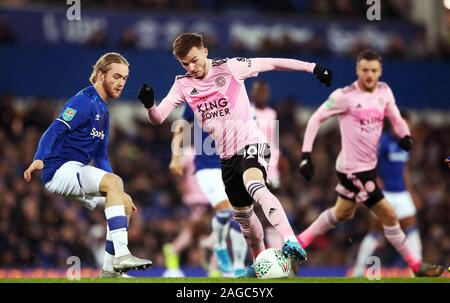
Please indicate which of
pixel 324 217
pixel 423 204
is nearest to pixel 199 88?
pixel 324 217

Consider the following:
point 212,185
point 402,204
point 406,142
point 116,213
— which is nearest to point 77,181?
point 116,213

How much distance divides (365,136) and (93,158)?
3.25 m

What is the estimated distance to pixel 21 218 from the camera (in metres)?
14.9

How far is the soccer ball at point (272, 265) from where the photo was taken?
8453 mm

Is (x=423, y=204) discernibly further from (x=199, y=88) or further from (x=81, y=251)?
(x=199, y=88)

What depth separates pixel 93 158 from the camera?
9.24 m

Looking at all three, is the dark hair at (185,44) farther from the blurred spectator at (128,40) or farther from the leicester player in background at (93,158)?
the blurred spectator at (128,40)

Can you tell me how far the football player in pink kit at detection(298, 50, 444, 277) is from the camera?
10.7 metres

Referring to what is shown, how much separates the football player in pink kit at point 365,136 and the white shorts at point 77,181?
287 centimetres

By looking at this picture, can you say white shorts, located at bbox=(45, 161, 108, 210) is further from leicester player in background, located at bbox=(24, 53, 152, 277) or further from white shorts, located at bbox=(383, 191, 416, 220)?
white shorts, located at bbox=(383, 191, 416, 220)

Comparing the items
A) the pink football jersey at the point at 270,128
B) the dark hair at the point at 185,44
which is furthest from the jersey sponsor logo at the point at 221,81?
the pink football jersey at the point at 270,128

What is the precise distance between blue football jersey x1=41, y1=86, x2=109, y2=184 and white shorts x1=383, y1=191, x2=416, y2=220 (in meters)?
6.22

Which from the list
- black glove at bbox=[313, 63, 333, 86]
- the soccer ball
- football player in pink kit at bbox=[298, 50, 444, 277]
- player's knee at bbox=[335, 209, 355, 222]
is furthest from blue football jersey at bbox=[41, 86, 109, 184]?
player's knee at bbox=[335, 209, 355, 222]

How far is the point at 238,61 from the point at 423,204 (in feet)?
33.1
